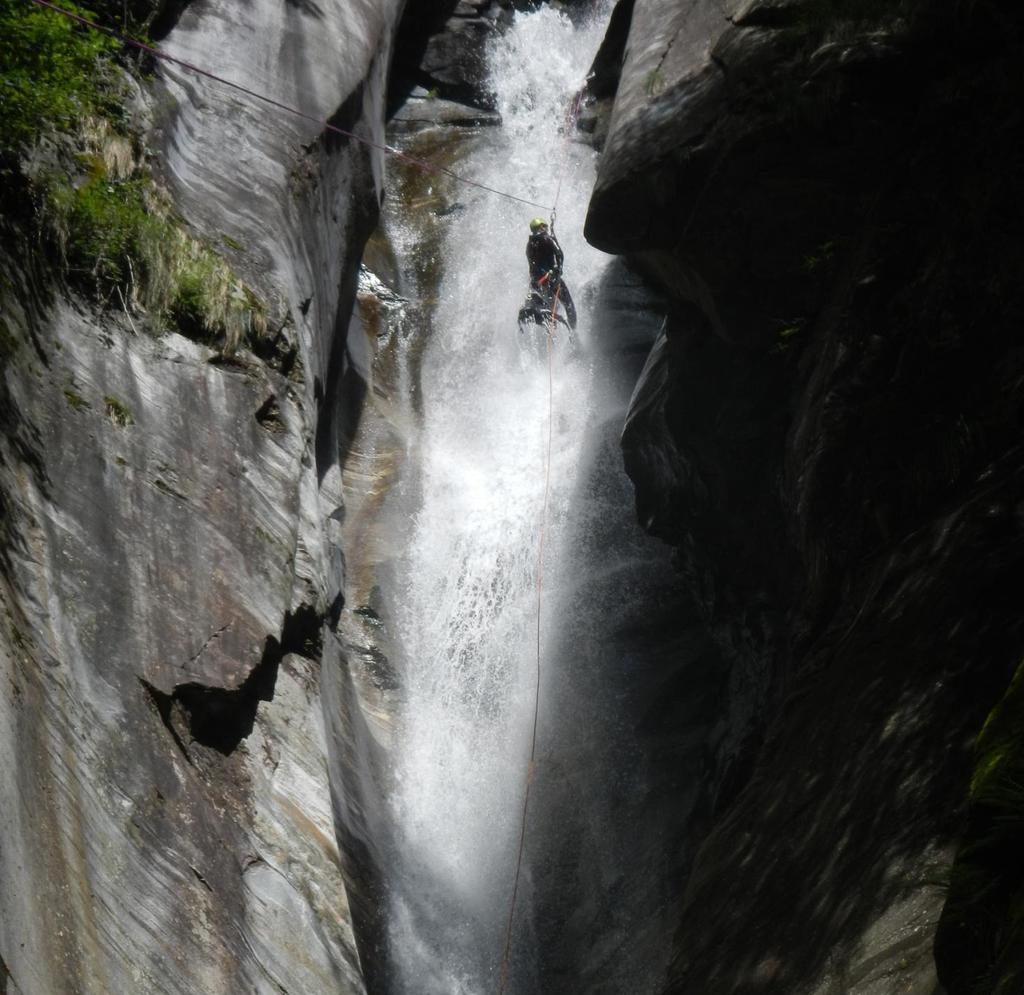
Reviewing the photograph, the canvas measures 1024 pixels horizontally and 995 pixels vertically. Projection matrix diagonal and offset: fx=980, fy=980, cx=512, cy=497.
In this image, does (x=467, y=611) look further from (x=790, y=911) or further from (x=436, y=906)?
(x=790, y=911)

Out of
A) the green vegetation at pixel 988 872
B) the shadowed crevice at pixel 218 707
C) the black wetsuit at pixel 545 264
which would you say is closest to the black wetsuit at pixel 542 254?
the black wetsuit at pixel 545 264

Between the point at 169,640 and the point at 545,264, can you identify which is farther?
the point at 545,264

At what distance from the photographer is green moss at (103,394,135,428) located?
620 cm

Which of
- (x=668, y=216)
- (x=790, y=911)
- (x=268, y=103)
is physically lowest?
(x=790, y=911)

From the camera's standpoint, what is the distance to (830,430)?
287 inches

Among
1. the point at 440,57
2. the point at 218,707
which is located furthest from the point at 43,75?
the point at 440,57

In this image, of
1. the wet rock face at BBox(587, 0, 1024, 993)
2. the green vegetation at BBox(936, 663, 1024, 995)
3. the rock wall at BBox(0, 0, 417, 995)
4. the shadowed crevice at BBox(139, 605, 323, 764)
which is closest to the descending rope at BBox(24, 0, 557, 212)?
the rock wall at BBox(0, 0, 417, 995)

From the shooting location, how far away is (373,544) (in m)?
11.9

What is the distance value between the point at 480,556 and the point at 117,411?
6.39 m

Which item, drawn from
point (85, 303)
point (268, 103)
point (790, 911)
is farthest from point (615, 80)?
point (790, 911)

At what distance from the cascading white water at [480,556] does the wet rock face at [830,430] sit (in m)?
2.14

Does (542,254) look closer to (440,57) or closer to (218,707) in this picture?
(440,57)

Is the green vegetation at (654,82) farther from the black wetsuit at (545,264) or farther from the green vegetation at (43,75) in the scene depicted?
the green vegetation at (43,75)

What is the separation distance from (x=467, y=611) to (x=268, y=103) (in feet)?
19.8
